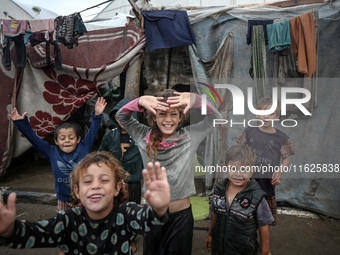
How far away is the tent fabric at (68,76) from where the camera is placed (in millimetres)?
3566

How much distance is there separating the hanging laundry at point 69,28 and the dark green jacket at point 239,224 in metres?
3.06

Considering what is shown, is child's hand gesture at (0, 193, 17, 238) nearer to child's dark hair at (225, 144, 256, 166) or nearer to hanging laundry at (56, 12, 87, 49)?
child's dark hair at (225, 144, 256, 166)

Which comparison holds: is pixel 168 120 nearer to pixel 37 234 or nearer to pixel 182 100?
pixel 182 100

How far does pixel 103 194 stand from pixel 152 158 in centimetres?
55

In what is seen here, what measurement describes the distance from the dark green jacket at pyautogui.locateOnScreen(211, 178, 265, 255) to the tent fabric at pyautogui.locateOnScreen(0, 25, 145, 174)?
9.10 feet

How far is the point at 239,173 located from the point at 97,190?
3.20 ft

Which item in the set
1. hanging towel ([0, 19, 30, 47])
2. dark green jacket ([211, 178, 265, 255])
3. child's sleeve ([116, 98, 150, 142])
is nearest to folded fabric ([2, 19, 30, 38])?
hanging towel ([0, 19, 30, 47])

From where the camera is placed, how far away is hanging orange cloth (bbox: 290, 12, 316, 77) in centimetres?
288

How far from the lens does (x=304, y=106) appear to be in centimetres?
328

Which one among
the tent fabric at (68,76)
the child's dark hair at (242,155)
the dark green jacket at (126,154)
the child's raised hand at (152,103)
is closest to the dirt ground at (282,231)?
the tent fabric at (68,76)

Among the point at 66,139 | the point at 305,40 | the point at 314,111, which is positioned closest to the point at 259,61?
the point at 305,40

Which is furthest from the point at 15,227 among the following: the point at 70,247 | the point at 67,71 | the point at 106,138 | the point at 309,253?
the point at 67,71

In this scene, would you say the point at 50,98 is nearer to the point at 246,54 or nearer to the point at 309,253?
the point at 246,54

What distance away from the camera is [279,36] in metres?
2.96
